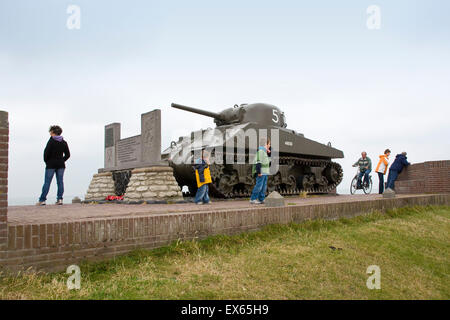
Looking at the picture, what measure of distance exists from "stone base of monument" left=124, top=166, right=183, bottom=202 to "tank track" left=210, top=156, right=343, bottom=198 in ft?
5.39

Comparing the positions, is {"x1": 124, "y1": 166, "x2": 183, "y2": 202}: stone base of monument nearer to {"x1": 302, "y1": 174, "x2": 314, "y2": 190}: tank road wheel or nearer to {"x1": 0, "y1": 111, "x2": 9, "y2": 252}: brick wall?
{"x1": 0, "y1": 111, "x2": 9, "y2": 252}: brick wall

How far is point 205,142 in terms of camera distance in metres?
12.1

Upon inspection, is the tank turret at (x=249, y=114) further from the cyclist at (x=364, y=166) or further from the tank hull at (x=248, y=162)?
the cyclist at (x=364, y=166)

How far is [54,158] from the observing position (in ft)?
31.5

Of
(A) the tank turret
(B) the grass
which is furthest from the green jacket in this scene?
(B) the grass

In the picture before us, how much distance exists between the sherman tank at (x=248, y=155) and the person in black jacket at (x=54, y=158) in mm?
3569

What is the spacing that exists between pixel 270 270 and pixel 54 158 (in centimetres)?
718

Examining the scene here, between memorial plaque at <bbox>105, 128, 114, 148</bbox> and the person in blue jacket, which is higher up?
memorial plaque at <bbox>105, 128, 114, 148</bbox>

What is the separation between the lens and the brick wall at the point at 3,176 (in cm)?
376

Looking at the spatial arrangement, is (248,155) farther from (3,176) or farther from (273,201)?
(3,176)

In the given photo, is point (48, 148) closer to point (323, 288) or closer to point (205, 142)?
point (205, 142)

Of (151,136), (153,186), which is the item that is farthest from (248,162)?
(153,186)

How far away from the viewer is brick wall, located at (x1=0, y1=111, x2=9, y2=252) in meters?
3.76
